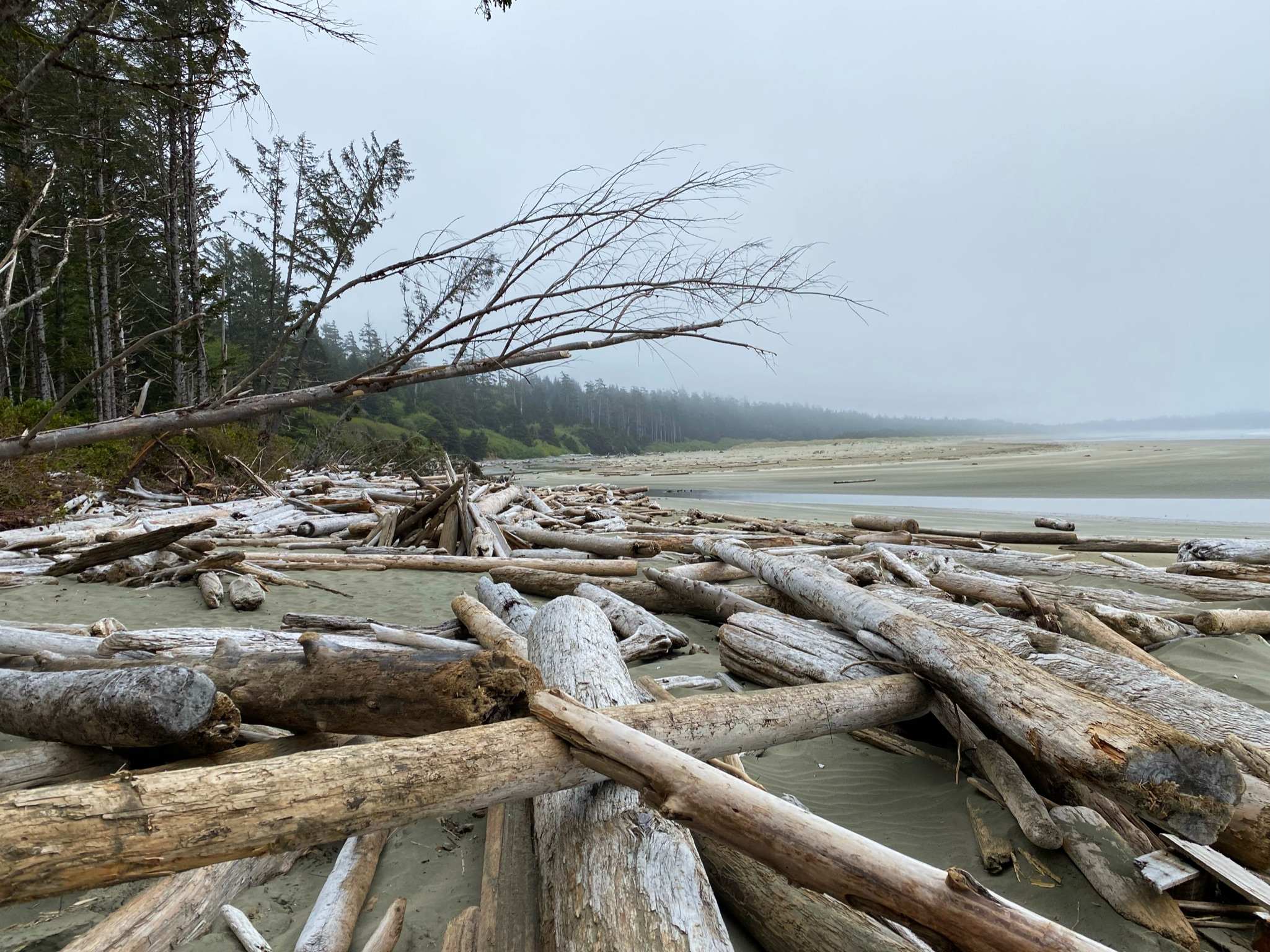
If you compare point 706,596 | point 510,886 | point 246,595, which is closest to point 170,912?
point 510,886

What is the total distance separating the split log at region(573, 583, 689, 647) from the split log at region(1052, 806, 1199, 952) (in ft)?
8.37

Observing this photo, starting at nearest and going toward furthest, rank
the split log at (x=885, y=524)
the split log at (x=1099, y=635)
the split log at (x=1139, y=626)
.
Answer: the split log at (x=1099, y=635) → the split log at (x=1139, y=626) → the split log at (x=885, y=524)

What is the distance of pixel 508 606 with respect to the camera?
4691 millimetres

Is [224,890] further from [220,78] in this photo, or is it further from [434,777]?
[220,78]

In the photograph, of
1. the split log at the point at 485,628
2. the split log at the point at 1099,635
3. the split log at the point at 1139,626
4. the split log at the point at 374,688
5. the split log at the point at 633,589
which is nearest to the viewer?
the split log at the point at 374,688

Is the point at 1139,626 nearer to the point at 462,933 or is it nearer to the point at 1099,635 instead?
the point at 1099,635

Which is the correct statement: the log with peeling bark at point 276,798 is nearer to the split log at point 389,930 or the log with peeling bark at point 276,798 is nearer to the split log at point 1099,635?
the split log at point 389,930

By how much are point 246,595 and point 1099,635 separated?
6401mm

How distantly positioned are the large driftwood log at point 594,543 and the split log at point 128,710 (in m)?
5.72

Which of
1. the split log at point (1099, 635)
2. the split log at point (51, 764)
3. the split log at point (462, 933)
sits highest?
the split log at point (51, 764)

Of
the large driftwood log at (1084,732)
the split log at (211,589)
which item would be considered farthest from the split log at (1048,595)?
the split log at (211,589)

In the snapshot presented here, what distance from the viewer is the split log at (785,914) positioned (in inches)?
65.2

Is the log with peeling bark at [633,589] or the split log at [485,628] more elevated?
the split log at [485,628]

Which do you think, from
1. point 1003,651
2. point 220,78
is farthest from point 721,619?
point 220,78
